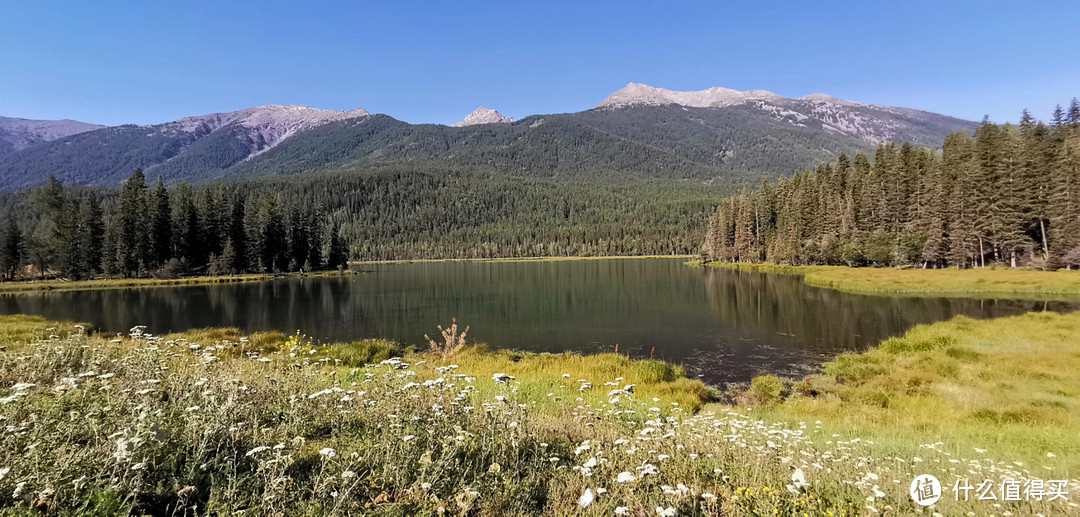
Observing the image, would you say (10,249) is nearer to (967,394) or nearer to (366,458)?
(366,458)

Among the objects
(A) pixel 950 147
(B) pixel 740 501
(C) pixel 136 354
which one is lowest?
(B) pixel 740 501

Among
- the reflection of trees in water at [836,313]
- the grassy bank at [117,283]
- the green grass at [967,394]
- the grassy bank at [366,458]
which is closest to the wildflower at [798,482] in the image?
the grassy bank at [366,458]

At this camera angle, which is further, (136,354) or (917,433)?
(917,433)

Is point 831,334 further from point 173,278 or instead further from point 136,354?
point 173,278

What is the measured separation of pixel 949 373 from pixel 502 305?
108 feet

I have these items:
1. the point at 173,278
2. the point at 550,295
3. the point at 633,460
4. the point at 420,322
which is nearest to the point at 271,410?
the point at 633,460

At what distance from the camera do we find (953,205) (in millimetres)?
59594

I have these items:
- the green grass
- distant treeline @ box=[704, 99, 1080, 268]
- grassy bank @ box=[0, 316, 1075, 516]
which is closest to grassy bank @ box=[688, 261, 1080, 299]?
distant treeline @ box=[704, 99, 1080, 268]

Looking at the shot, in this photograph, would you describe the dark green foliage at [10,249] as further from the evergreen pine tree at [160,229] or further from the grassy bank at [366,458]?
the grassy bank at [366,458]

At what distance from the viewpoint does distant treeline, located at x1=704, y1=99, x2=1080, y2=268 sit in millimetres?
52531

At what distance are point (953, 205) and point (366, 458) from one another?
78409mm

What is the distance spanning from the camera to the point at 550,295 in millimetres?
52188
